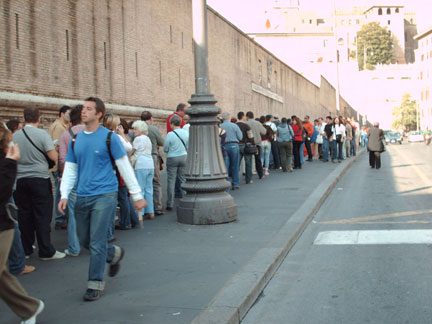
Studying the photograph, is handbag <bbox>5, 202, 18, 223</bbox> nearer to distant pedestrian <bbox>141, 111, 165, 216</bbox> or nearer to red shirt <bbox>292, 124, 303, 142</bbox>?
distant pedestrian <bbox>141, 111, 165, 216</bbox>

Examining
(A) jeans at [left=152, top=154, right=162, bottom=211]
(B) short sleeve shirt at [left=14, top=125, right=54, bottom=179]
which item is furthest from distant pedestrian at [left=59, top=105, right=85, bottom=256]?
(A) jeans at [left=152, top=154, right=162, bottom=211]

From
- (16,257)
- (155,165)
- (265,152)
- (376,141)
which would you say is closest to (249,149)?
(265,152)

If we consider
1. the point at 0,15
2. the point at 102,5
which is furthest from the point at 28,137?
the point at 102,5

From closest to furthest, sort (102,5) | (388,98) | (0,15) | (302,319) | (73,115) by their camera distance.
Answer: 1. (302,319)
2. (73,115)
3. (0,15)
4. (102,5)
5. (388,98)

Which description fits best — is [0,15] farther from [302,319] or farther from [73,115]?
[302,319]

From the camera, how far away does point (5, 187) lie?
13.6 feet

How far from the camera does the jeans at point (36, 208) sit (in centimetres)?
664

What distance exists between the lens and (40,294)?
5.23 metres

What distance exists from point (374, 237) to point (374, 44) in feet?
444

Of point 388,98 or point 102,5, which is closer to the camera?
point 102,5

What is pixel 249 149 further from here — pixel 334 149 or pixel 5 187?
pixel 5 187

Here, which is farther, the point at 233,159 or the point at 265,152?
the point at 265,152

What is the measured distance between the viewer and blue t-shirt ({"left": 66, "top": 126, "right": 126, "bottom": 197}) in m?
5.09

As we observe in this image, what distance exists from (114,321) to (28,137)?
2.90 meters
